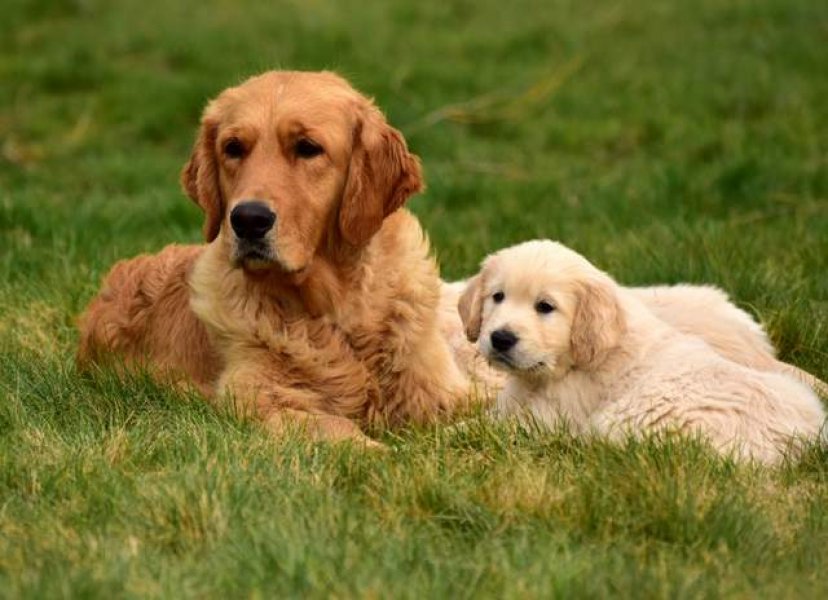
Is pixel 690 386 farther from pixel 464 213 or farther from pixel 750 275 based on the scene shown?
pixel 464 213

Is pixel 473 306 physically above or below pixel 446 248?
above

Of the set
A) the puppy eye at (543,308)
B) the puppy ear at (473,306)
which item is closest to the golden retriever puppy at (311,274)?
the puppy ear at (473,306)

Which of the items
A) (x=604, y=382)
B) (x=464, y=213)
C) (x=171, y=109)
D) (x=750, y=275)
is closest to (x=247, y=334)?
(x=604, y=382)

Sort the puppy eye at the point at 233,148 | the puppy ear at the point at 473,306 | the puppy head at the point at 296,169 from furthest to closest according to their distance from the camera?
the puppy ear at the point at 473,306 → the puppy eye at the point at 233,148 → the puppy head at the point at 296,169

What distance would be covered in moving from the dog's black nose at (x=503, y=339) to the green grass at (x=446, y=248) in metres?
0.38

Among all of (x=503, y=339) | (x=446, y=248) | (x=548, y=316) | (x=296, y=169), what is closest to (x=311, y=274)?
(x=296, y=169)

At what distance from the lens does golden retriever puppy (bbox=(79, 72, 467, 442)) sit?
17.6 ft

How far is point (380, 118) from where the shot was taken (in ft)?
18.8

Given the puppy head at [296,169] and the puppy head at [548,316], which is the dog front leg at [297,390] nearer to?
the puppy head at [296,169]

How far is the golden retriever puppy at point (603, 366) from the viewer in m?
5.13

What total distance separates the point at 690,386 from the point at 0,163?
7131mm

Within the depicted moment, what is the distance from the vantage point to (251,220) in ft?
17.0

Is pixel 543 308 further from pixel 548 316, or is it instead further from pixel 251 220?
pixel 251 220

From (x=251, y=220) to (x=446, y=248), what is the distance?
2.76 m
